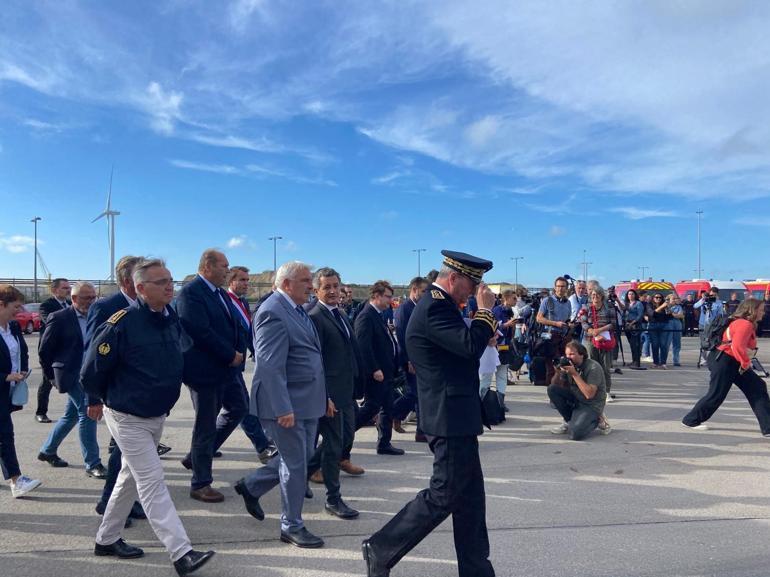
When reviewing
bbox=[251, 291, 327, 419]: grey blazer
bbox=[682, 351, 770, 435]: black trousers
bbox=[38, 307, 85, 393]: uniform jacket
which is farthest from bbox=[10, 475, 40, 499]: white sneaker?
bbox=[682, 351, 770, 435]: black trousers

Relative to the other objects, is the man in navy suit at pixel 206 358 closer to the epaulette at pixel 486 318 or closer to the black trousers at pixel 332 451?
the black trousers at pixel 332 451

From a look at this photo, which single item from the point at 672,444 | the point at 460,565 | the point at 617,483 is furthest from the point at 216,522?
the point at 672,444

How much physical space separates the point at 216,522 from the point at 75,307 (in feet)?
9.03

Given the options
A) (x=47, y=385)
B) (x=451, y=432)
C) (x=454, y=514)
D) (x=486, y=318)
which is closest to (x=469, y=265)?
(x=486, y=318)

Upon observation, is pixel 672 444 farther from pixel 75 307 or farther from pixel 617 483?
pixel 75 307

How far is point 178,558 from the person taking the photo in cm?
349

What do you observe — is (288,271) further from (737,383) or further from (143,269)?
(737,383)

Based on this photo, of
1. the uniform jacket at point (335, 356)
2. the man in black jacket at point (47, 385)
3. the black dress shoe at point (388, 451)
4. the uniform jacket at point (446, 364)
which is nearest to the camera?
the uniform jacket at point (446, 364)

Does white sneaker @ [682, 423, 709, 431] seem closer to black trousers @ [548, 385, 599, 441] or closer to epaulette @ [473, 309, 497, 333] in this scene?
black trousers @ [548, 385, 599, 441]

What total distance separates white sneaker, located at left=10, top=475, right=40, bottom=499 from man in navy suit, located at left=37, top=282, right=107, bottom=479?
1.85ft

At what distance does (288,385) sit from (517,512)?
2.09m

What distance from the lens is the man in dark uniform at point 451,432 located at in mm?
3336

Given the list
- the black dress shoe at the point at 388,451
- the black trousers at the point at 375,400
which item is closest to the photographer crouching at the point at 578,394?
the black dress shoe at the point at 388,451

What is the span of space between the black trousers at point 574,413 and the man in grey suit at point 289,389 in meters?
3.97
